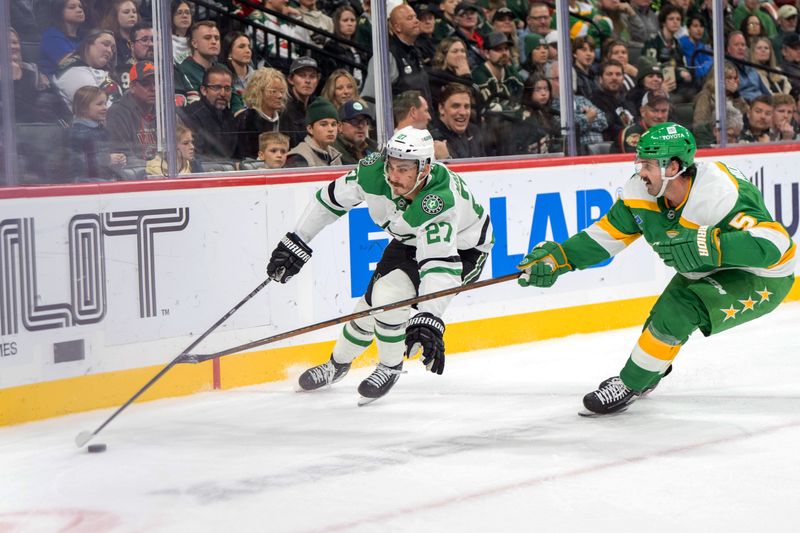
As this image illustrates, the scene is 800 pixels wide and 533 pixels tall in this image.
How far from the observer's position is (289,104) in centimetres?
550

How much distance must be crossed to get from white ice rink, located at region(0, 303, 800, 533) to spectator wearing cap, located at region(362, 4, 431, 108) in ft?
4.72

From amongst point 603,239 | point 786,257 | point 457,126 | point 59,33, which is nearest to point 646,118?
point 457,126

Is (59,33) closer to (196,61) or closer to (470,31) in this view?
(196,61)

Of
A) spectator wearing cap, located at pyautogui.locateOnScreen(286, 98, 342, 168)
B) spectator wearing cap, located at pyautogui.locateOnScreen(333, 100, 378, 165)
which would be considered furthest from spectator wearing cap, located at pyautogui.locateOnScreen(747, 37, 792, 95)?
spectator wearing cap, located at pyautogui.locateOnScreen(286, 98, 342, 168)

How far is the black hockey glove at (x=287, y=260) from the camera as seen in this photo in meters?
4.74

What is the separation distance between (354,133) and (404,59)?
472mm

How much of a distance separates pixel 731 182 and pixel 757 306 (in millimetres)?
446

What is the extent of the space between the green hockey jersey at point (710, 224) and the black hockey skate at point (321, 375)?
118 cm

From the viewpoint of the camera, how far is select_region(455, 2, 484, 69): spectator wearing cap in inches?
251

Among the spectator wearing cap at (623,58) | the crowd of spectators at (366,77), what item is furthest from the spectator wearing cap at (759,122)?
the spectator wearing cap at (623,58)

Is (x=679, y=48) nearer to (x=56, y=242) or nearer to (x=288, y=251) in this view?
(x=288, y=251)

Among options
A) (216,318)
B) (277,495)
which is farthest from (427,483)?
(216,318)

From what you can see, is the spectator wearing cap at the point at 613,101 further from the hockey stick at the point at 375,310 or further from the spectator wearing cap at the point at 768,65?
the hockey stick at the point at 375,310

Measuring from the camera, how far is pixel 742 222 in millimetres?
4070
